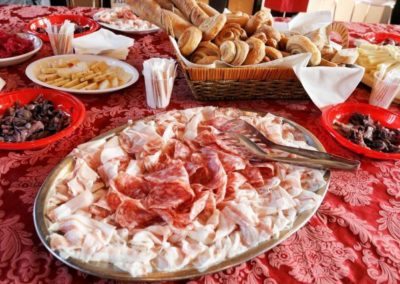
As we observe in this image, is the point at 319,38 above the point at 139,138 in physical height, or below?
above

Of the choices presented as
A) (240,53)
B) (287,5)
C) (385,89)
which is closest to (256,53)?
(240,53)

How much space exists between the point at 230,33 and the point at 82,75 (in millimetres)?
476

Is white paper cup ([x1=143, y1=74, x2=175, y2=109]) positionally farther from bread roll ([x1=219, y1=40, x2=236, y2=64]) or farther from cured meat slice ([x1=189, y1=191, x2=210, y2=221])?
cured meat slice ([x1=189, y1=191, x2=210, y2=221])

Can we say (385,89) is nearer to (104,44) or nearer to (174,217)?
(174,217)

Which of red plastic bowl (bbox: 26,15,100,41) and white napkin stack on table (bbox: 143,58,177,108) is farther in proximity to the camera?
red plastic bowl (bbox: 26,15,100,41)

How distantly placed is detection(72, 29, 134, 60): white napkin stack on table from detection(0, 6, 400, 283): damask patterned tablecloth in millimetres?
301

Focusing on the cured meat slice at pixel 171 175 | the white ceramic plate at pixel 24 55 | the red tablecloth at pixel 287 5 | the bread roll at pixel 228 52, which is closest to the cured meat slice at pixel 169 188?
the cured meat slice at pixel 171 175

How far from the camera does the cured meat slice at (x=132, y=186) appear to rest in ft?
2.21

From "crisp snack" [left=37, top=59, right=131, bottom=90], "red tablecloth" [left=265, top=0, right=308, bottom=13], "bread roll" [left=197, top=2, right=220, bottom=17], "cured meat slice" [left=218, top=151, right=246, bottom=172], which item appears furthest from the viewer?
"red tablecloth" [left=265, top=0, right=308, bottom=13]

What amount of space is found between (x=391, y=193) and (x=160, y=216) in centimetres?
53

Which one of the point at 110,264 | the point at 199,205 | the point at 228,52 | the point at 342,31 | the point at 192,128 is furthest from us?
the point at 342,31

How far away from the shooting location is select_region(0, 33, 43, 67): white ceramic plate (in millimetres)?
1177

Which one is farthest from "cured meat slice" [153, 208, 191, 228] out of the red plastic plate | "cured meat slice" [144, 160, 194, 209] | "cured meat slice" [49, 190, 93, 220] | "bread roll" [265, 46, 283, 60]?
the red plastic plate

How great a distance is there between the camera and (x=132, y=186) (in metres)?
0.69
